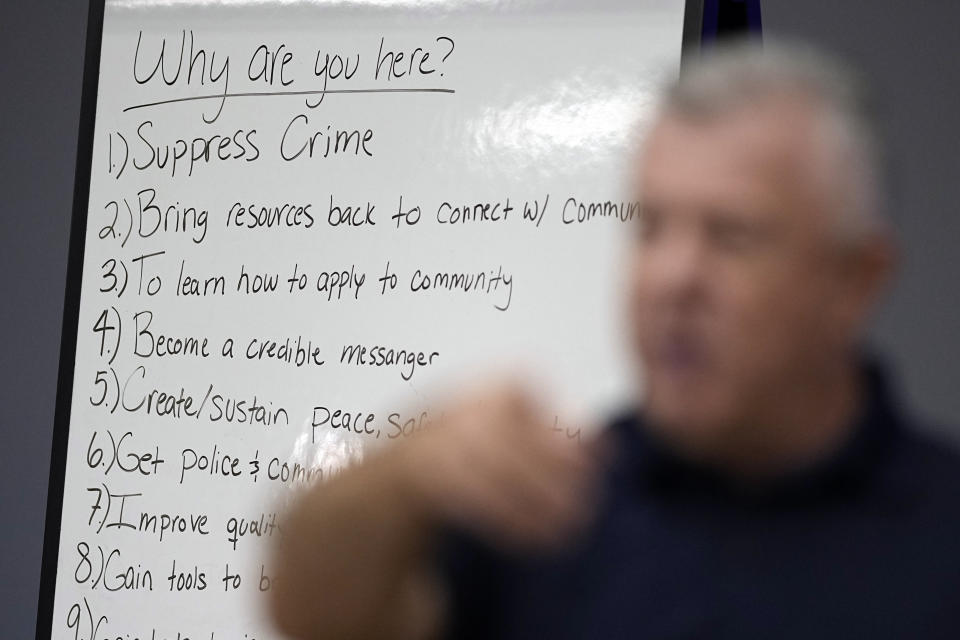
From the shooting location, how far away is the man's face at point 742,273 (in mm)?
467

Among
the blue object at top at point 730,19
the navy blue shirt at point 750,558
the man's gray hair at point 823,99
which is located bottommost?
the navy blue shirt at point 750,558

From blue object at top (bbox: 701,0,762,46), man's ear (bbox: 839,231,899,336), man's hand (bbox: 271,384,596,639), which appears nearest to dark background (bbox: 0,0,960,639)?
blue object at top (bbox: 701,0,762,46)

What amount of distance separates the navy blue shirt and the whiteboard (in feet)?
1.99

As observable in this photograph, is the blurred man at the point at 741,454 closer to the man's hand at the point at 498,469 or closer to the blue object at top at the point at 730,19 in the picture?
the man's hand at the point at 498,469

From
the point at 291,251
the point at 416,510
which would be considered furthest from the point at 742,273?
the point at 291,251

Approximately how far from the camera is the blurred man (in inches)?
18.2

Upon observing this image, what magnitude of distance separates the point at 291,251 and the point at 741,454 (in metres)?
0.85

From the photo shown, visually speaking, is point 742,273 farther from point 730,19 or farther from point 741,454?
point 730,19

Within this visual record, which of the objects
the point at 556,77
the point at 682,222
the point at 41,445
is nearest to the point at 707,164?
the point at 682,222

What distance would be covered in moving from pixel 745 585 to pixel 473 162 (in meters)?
0.76

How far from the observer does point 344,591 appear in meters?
0.47

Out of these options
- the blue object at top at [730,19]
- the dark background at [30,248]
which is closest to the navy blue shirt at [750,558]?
the blue object at top at [730,19]

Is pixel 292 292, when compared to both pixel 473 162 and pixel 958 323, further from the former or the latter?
pixel 958 323

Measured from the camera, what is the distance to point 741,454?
0.48 meters
